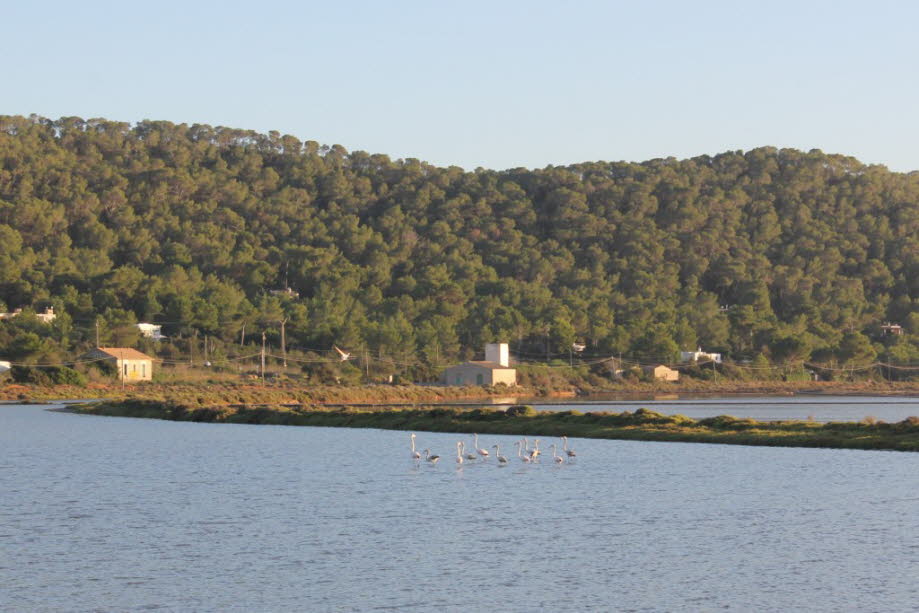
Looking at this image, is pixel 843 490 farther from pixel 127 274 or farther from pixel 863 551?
pixel 127 274

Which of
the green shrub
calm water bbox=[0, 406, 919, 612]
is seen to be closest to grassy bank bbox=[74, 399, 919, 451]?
calm water bbox=[0, 406, 919, 612]

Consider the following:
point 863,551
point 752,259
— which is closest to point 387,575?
point 863,551

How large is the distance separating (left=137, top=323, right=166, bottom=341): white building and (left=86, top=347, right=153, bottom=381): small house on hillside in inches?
392

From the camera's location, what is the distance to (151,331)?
417 ft

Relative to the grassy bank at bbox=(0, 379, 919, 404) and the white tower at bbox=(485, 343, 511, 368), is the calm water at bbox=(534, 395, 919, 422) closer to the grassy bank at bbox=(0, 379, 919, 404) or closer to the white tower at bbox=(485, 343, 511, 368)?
the grassy bank at bbox=(0, 379, 919, 404)

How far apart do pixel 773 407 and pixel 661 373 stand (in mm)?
40292

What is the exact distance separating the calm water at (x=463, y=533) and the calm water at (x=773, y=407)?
113 feet

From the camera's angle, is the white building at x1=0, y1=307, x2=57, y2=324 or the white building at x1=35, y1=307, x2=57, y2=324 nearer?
the white building at x1=0, y1=307, x2=57, y2=324

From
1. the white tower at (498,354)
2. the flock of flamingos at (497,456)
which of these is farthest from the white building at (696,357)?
the flock of flamingos at (497,456)

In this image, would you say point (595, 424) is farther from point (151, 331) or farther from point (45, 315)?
point (45, 315)

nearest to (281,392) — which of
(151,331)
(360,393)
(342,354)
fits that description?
(360,393)

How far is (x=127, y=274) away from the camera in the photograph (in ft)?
440

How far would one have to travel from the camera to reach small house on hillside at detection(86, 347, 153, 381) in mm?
110438

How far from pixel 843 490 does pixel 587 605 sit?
655 inches
